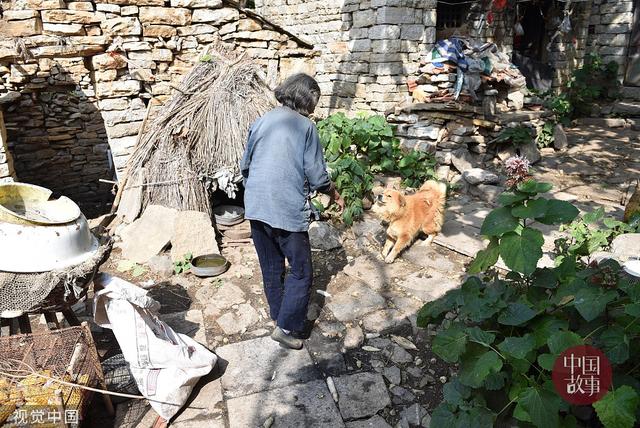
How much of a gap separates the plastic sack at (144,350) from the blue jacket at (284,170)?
97cm

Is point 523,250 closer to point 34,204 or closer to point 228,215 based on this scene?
point 34,204

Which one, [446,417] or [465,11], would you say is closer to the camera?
[446,417]

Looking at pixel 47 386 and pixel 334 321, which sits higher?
pixel 47 386

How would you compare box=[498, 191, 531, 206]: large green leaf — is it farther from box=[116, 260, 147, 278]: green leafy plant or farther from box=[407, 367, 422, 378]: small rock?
box=[116, 260, 147, 278]: green leafy plant

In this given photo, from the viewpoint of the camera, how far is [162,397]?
2623 millimetres

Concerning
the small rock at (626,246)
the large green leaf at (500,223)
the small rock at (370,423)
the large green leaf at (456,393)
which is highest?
the large green leaf at (500,223)

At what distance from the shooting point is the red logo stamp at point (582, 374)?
1.87 metres

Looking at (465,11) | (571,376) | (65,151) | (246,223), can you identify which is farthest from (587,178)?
(65,151)

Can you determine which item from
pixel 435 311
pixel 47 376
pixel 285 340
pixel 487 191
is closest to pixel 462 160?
→ pixel 487 191

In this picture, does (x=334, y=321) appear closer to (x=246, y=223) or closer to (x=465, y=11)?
(x=246, y=223)

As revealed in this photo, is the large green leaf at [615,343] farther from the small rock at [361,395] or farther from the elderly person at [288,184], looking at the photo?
the elderly person at [288,184]

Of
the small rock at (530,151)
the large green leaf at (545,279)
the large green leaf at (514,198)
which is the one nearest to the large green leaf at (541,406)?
the large green leaf at (545,279)

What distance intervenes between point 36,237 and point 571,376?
104 inches

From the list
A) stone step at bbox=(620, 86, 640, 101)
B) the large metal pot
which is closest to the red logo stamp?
the large metal pot
